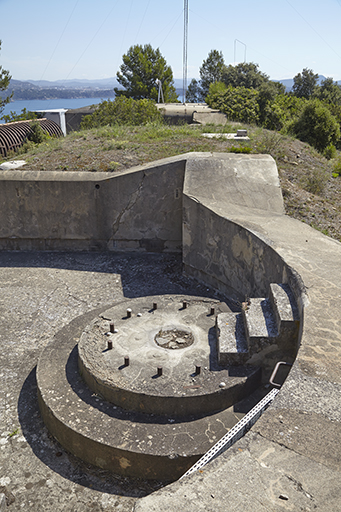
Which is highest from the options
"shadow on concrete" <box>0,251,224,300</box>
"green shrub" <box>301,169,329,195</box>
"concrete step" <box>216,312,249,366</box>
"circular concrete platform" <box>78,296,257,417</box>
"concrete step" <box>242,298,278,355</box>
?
"green shrub" <box>301,169,329,195</box>

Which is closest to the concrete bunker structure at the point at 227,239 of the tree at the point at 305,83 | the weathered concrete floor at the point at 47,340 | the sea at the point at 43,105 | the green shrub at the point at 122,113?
the weathered concrete floor at the point at 47,340

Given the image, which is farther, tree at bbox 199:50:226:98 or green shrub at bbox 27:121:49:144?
tree at bbox 199:50:226:98

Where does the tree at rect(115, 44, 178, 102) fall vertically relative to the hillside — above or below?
above

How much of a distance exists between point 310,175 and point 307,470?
7.59 metres

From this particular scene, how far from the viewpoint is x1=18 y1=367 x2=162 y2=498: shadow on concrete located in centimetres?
332

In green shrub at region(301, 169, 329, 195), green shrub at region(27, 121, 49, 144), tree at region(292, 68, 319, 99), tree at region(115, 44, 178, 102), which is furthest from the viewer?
tree at region(292, 68, 319, 99)

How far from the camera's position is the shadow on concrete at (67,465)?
3.32m

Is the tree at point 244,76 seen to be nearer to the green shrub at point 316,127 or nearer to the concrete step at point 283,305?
the green shrub at point 316,127

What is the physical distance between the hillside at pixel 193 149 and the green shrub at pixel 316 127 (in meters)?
5.92

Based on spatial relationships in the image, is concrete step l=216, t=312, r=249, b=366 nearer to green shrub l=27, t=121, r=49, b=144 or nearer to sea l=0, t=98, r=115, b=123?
sea l=0, t=98, r=115, b=123

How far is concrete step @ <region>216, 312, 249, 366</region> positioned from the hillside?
3336 millimetres

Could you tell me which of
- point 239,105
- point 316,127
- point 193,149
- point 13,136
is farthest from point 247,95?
point 193,149

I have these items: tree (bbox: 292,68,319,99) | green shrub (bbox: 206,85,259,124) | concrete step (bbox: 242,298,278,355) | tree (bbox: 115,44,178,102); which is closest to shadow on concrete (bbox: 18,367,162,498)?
concrete step (bbox: 242,298,278,355)

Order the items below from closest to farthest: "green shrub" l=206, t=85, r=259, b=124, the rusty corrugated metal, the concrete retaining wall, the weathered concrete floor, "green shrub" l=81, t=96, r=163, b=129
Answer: the weathered concrete floor
the concrete retaining wall
"green shrub" l=81, t=96, r=163, b=129
the rusty corrugated metal
"green shrub" l=206, t=85, r=259, b=124
